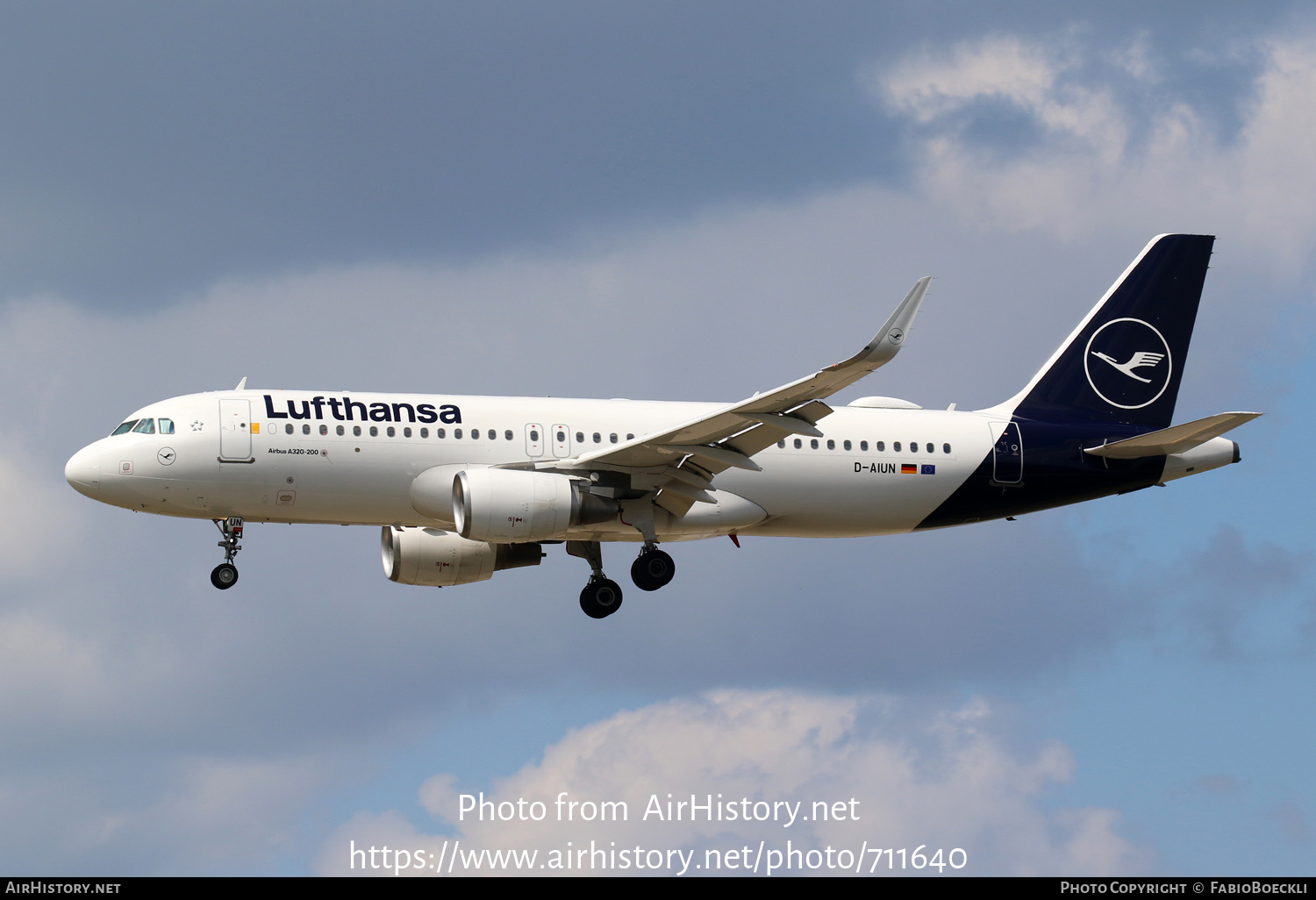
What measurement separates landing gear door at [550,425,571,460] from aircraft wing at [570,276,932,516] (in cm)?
51

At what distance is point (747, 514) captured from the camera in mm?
45719

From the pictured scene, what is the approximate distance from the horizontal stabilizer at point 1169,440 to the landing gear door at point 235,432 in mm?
22425

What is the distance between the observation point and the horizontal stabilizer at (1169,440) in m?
45.1

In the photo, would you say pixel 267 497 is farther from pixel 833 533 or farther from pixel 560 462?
pixel 833 533

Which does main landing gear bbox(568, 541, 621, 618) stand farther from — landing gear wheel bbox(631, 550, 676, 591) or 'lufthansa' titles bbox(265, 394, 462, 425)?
'lufthansa' titles bbox(265, 394, 462, 425)

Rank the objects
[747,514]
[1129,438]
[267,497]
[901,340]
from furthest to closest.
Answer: [1129,438] → [747,514] → [267,497] → [901,340]

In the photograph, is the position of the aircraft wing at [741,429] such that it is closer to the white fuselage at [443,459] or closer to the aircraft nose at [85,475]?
the white fuselage at [443,459]

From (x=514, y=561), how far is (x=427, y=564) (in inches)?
96.2

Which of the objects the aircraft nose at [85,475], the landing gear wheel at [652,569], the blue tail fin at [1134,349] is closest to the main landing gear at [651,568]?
the landing gear wheel at [652,569]

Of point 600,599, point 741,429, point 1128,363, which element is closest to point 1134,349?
point 1128,363

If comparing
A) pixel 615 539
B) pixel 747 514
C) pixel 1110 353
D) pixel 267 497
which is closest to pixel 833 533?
pixel 747 514

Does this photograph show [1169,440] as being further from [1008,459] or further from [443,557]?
[443,557]

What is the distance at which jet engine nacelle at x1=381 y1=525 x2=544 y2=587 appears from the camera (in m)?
48.6

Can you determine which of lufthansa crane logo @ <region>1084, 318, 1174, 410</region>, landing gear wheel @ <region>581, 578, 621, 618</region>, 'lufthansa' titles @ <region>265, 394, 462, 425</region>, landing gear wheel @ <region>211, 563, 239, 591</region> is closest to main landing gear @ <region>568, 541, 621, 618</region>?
landing gear wheel @ <region>581, 578, 621, 618</region>
